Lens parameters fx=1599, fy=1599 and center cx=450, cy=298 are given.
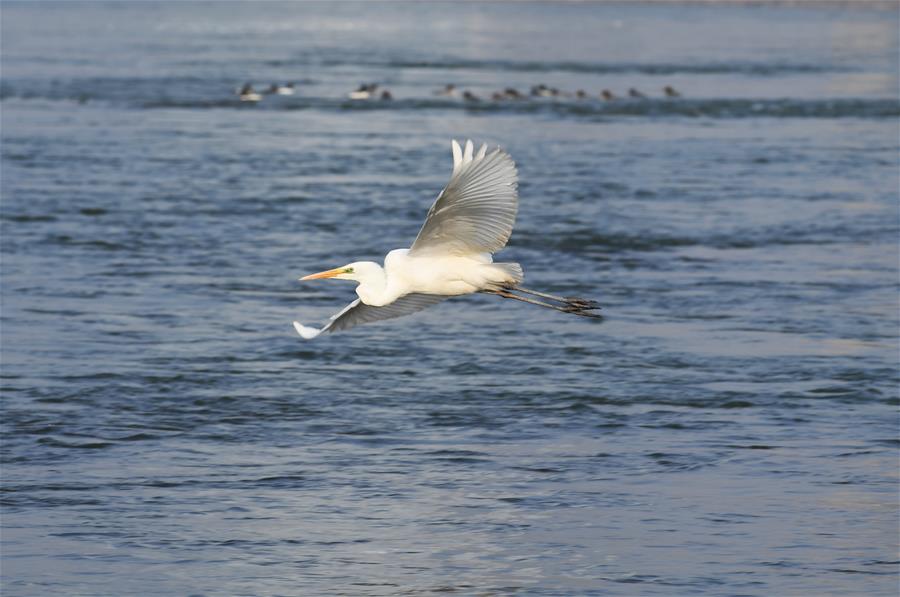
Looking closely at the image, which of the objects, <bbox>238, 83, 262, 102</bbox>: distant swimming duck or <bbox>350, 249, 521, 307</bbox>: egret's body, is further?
<bbox>238, 83, 262, 102</bbox>: distant swimming duck

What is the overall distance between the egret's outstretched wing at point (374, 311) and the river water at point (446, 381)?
1.33 meters

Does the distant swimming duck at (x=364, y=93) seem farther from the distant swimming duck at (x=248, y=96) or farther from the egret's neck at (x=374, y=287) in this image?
the egret's neck at (x=374, y=287)

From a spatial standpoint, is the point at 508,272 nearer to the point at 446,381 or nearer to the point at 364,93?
the point at 446,381

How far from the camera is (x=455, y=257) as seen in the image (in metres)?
11.2

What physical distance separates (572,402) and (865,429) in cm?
268

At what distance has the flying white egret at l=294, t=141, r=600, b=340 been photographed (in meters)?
10.5

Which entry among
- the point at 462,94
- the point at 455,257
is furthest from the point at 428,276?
the point at 462,94

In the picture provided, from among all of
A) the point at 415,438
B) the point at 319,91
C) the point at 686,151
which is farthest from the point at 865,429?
the point at 319,91

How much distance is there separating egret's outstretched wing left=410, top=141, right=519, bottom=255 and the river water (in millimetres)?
2069

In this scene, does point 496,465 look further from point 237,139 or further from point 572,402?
point 237,139

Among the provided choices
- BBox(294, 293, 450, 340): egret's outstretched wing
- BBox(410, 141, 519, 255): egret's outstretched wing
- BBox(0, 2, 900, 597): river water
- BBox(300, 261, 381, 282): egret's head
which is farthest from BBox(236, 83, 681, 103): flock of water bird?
BBox(410, 141, 519, 255): egret's outstretched wing

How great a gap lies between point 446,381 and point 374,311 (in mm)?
3946

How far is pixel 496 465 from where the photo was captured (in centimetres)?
1295

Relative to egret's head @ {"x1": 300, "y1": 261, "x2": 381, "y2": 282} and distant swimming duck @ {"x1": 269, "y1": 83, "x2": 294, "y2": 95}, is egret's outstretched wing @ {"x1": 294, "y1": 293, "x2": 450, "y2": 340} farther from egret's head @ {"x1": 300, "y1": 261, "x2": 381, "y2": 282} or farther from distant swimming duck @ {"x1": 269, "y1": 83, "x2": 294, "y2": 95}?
distant swimming duck @ {"x1": 269, "y1": 83, "x2": 294, "y2": 95}
